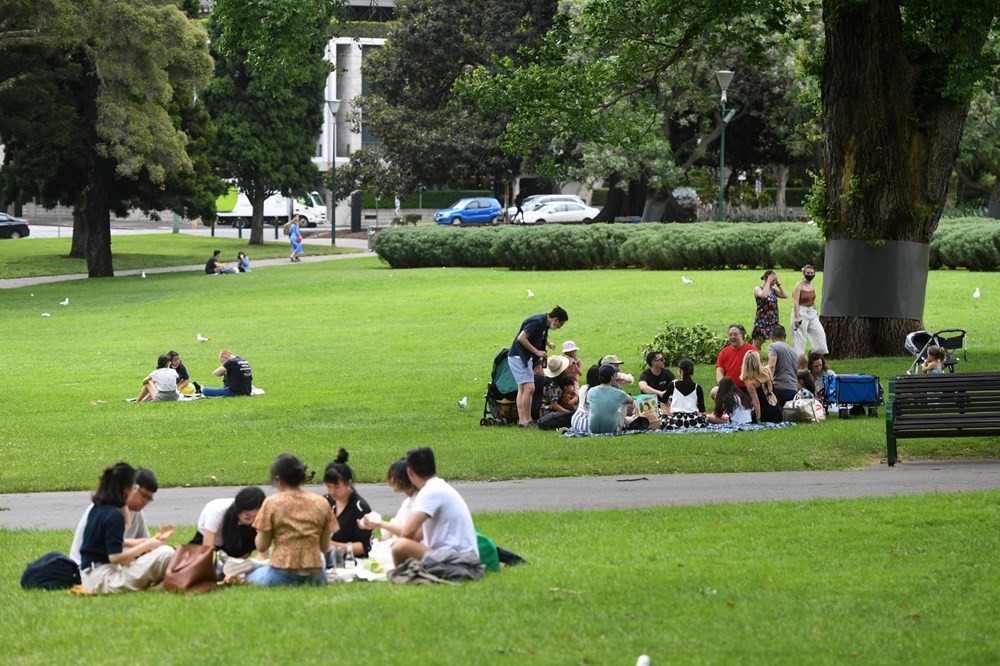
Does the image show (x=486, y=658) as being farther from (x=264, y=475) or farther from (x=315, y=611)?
(x=264, y=475)

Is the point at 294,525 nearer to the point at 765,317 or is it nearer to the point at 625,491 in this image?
the point at 625,491

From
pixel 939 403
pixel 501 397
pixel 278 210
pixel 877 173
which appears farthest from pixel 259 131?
pixel 939 403

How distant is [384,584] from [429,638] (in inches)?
71.4

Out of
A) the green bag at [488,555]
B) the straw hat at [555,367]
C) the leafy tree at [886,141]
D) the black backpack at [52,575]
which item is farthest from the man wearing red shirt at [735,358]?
the black backpack at [52,575]

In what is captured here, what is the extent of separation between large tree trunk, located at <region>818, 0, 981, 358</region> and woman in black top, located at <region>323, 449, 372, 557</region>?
41.2ft

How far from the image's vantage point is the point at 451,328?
31750 millimetres

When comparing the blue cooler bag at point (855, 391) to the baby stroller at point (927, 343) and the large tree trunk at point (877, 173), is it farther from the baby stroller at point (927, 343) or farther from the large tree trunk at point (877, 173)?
the large tree trunk at point (877, 173)

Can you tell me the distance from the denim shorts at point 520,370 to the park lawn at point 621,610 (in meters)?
7.15

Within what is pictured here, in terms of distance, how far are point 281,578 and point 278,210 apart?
7258 cm

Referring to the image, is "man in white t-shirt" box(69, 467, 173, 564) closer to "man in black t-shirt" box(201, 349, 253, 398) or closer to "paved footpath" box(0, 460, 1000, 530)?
"paved footpath" box(0, 460, 1000, 530)

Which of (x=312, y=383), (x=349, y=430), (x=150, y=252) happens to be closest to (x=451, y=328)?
(x=312, y=383)

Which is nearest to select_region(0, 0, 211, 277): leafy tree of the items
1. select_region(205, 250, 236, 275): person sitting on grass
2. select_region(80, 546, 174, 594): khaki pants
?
select_region(205, 250, 236, 275): person sitting on grass

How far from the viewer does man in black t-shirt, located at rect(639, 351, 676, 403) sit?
19.2m

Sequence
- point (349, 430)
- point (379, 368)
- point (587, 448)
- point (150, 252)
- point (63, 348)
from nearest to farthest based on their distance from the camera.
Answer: point (587, 448) < point (349, 430) < point (379, 368) < point (63, 348) < point (150, 252)
